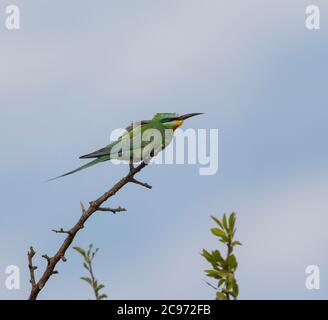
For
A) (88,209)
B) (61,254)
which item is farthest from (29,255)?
(88,209)

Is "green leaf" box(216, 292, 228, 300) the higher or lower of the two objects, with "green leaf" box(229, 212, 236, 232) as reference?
lower

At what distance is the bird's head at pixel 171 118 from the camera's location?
847 cm

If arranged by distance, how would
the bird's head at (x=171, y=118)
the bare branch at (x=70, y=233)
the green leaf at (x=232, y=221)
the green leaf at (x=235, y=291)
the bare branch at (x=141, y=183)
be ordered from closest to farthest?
1. the green leaf at (x=235, y=291)
2. the green leaf at (x=232, y=221)
3. the bare branch at (x=70, y=233)
4. the bare branch at (x=141, y=183)
5. the bird's head at (x=171, y=118)

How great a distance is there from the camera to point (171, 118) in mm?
8531

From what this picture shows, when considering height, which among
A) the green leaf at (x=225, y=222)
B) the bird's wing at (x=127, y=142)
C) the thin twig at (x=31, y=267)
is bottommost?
the thin twig at (x=31, y=267)

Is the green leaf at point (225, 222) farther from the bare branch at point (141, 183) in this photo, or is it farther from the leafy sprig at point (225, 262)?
the bare branch at point (141, 183)

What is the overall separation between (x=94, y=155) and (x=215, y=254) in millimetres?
4144

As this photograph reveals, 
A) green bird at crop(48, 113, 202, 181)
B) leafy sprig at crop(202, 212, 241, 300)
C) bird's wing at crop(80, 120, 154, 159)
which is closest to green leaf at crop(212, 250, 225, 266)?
leafy sprig at crop(202, 212, 241, 300)

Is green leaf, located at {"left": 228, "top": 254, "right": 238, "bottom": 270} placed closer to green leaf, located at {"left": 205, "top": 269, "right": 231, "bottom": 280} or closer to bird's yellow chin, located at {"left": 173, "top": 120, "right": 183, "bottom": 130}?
green leaf, located at {"left": 205, "top": 269, "right": 231, "bottom": 280}

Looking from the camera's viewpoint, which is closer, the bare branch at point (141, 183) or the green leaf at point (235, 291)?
the green leaf at point (235, 291)

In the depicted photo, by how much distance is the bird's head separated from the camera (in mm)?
8469

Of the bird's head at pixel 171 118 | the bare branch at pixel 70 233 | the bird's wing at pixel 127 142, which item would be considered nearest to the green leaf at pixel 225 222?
the bare branch at pixel 70 233
